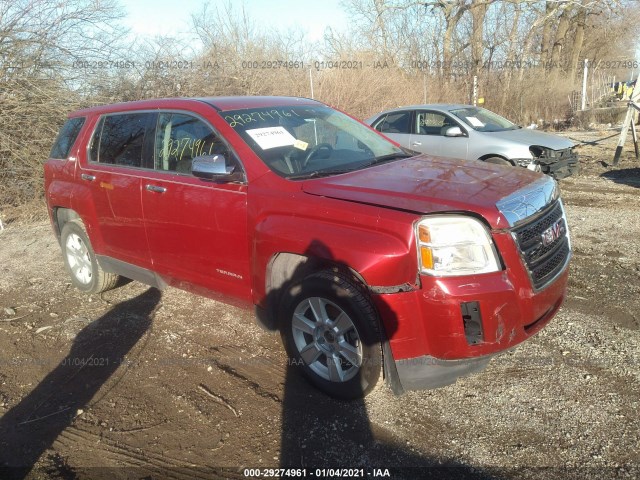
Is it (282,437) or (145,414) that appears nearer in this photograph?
(282,437)

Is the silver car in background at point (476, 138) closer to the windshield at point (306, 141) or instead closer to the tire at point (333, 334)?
the windshield at point (306, 141)

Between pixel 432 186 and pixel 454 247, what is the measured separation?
0.50 meters

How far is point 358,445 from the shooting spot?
2.92m

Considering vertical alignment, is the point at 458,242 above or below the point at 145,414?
above

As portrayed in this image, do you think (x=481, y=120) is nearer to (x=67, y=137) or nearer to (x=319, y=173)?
(x=319, y=173)

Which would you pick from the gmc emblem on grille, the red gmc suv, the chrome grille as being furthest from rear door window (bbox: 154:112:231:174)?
the gmc emblem on grille

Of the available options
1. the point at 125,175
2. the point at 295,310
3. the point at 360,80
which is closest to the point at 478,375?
the point at 295,310

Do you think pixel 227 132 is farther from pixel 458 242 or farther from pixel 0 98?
pixel 0 98

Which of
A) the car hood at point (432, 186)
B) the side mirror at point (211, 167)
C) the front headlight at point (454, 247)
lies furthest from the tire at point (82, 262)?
the front headlight at point (454, 247)

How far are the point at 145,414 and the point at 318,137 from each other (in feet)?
7.67

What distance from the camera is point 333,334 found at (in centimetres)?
321

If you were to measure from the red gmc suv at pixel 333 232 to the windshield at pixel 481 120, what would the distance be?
17.7 feet

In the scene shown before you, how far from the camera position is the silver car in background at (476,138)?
882cm

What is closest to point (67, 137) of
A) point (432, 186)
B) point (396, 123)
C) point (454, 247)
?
point (432, 186)
